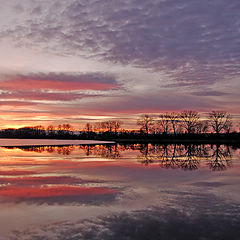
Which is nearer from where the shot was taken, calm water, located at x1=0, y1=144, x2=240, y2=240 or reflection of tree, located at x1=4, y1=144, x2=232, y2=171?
calm water, located at x1=0, y1=144, x2=240, y2=240

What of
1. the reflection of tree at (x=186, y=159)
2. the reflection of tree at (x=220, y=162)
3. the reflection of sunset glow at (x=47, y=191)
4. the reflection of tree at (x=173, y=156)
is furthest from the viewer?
the reflection of tree at (x=173, y=156)

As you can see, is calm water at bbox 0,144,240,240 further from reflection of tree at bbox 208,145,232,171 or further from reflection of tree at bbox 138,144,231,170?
reflection of tree at bbox 138,144,231,170

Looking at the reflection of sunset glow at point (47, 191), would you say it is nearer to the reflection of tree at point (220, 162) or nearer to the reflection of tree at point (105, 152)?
the reflection of tree at point (220, 162)

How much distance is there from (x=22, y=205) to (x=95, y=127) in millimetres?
165064

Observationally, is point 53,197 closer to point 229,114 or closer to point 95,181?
point 95,181

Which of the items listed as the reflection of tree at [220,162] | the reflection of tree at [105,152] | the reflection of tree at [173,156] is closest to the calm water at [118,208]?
the reflection of tree at [220,162]

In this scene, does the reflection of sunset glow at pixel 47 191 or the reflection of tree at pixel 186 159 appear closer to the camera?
the reflection of sunset glow at pixel 47 191

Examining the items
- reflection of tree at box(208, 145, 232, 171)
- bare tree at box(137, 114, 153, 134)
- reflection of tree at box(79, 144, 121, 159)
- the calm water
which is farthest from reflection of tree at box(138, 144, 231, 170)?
bare tree at box(137, 114, 153, 134)

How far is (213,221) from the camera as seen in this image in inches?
291

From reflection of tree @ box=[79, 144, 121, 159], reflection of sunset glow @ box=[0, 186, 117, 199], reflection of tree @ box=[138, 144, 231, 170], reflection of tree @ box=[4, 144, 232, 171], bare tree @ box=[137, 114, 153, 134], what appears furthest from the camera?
bare tree @ box=[137, 114, 153, 134]

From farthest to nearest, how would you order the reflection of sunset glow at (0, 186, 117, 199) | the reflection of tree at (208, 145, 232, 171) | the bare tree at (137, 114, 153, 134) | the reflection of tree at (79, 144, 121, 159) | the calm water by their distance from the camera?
1. the bare tree at (137, 114, 153, 134)
2. the reflection of tree at (79, 144, 121, 159)
3. the reflection of tree at (208, 145, 232, 171)
4. the reflection of sunset glow at (0, 186, 117, 199)
5. the calm water

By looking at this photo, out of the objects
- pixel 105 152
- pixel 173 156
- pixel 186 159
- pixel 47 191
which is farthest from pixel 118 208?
pixel 105 152

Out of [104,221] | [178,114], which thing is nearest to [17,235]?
[104,221]

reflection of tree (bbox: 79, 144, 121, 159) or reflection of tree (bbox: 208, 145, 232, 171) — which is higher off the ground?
reflection of tree (bbox: 208, 145, 232, 171)
